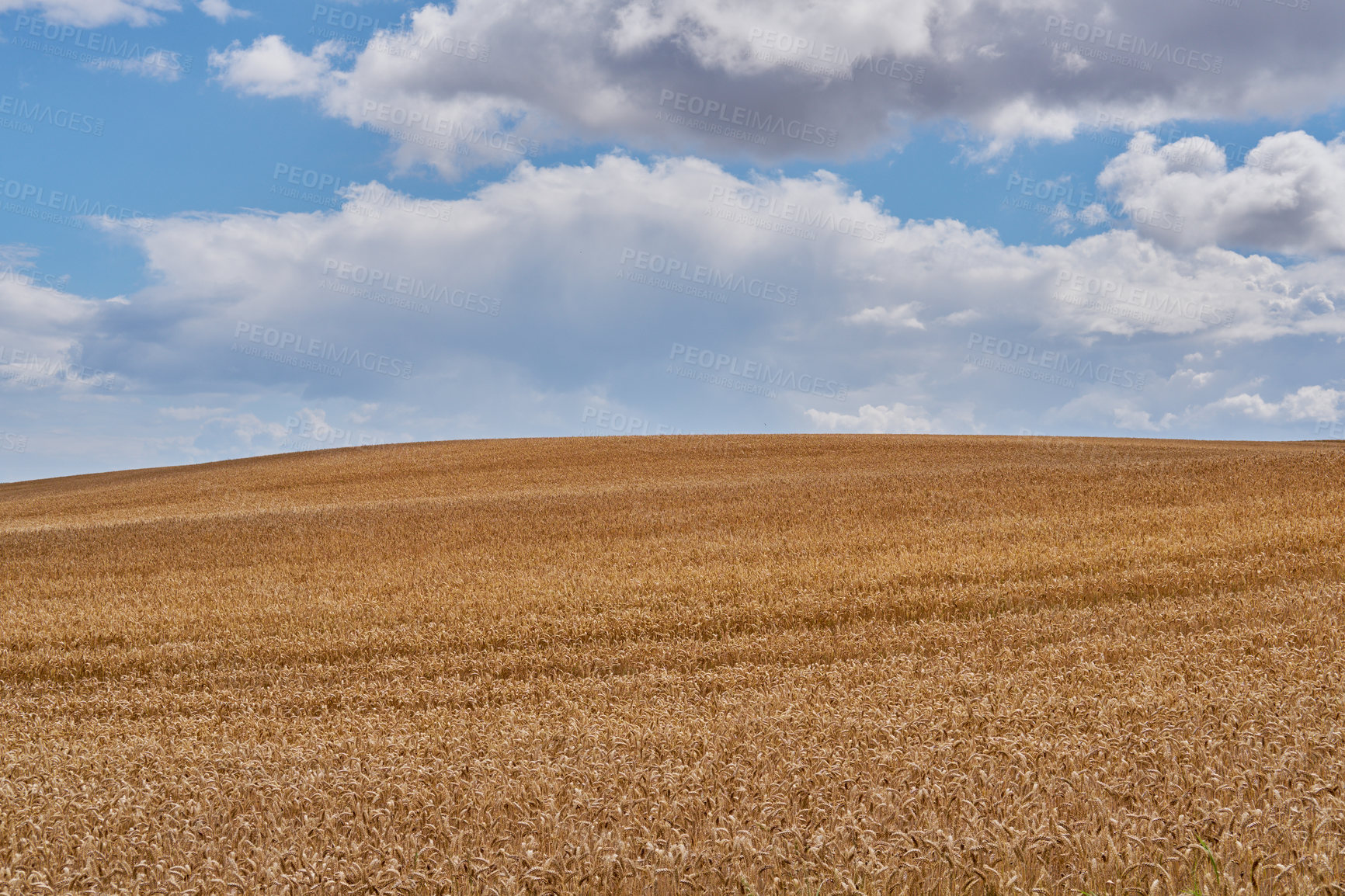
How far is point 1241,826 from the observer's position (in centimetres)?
362

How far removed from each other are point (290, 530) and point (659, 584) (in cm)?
1121

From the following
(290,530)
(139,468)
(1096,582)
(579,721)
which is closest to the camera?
(579,721)

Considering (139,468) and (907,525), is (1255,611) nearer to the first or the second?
(907,525)

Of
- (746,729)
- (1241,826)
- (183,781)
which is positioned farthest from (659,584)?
(1241,826)

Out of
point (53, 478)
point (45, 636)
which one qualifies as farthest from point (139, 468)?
point (45, 636)

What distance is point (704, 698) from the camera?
7.08m

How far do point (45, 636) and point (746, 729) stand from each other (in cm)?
1042

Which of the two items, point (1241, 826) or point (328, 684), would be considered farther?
point (328, 684)

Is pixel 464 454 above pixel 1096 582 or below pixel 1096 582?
above

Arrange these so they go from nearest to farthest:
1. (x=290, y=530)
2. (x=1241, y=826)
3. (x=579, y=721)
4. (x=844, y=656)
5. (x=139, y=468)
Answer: (x=1241, y=826), (x=579, y=721), (x=844, y=656), (x=290, y=530), (x=139, y=468)

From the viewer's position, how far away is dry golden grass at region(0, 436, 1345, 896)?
12.2 ft

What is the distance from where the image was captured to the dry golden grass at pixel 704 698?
373cm

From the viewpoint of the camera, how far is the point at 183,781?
209 inches

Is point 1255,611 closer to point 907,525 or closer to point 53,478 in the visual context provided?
point 907,525
